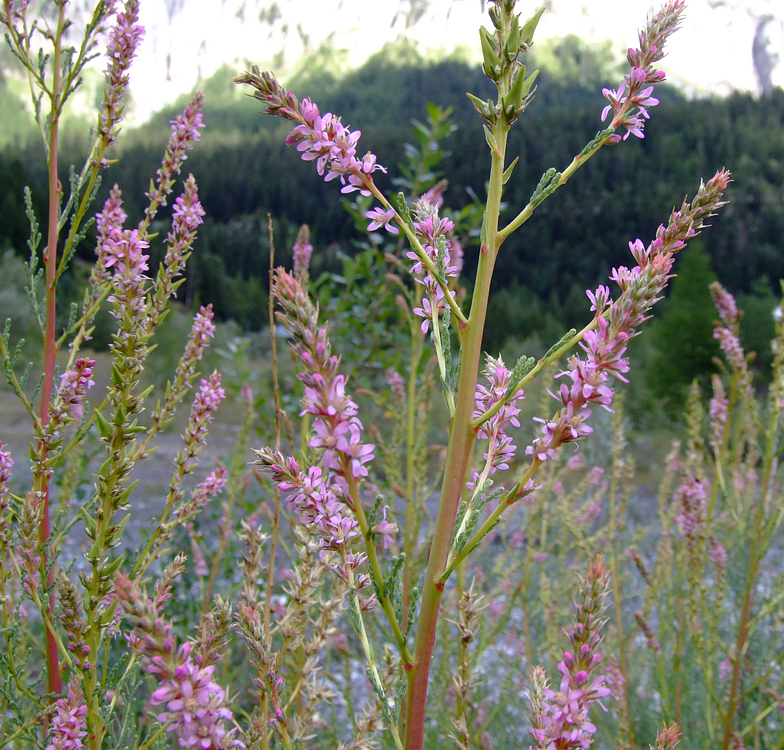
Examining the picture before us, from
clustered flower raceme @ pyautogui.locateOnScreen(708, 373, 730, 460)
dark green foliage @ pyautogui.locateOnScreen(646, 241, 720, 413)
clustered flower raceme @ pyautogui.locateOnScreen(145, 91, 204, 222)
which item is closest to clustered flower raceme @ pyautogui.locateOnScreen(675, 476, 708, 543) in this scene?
clustered flower raceme @ pyautogui.locateOnScreen(708, 373, 730, 460)

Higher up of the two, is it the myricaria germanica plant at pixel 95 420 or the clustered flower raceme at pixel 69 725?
the myricaria germanica plant at pixel 95 420

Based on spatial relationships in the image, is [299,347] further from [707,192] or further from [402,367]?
[402,367]

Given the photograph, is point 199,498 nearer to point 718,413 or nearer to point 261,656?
point 261,656

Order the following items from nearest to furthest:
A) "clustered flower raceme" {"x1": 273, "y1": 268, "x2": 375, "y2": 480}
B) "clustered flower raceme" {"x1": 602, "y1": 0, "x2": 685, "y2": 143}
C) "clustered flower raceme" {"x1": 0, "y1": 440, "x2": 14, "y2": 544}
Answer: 1. "clustered flower raceme" {"x1": 273, "y1": 268, "x2": 375, "y2": 480}
2. "clustered flower raceme" {"x1": 602, "y1": 0, "x2": 685, "y2": 143}
3. "clustered flower raceme" {"x1": 0, "y1": 440, "x2": 14, "y2": 544}

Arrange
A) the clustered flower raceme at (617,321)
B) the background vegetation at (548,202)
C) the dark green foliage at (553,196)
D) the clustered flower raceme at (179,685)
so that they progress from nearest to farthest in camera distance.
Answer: the clustered flower raceme at (179,685) < the clustered flower raceme at (617,321) < the background vegetation at (548,202) < the dark green foliage at (553,196)

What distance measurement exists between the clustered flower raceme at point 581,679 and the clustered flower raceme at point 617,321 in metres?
0.18

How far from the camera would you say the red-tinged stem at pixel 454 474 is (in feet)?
2.99

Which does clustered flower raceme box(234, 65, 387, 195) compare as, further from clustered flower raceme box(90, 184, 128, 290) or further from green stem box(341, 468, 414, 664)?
clustered flower raceme box(90, 184, 128, 290)

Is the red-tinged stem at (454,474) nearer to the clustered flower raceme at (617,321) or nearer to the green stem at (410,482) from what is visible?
the clustered flower raceme at (617,321)

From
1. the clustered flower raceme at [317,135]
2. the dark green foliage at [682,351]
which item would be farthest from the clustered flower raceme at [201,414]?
the dark green foliage at [682,351]

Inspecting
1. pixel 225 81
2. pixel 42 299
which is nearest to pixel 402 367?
pixel 42 299

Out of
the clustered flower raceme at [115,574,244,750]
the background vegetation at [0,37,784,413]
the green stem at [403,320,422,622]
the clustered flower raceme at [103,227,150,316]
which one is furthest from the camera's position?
the background vegetation at [0,37,784,413]

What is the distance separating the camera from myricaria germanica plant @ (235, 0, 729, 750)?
71cm

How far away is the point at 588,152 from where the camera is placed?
93cm
